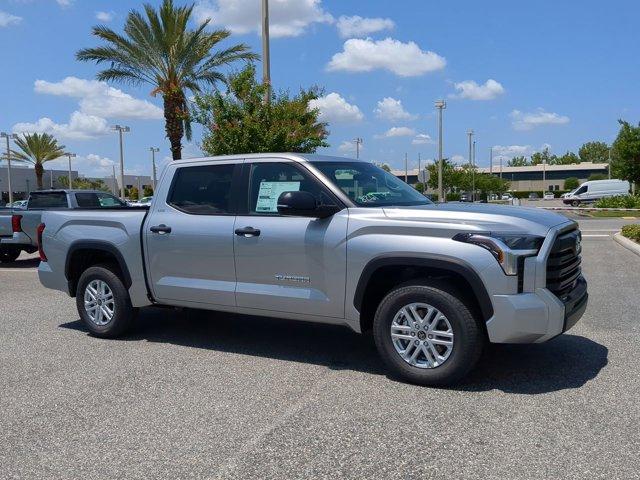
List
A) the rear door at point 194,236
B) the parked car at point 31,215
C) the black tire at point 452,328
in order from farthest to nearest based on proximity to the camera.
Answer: the parked car at point 31,215
the rear door at point 194,236
the black tire at point 452,328

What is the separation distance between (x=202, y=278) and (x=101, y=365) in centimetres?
119

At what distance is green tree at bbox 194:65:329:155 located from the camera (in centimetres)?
1627

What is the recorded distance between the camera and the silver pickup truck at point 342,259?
482 centimetres

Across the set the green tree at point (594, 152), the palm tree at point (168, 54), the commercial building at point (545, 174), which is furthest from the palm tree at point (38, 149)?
the green tree at point (594, 152)

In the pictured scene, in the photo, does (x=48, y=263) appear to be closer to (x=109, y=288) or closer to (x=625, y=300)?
(x=109, y=288)

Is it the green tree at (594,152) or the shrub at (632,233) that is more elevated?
the green tree at (594,152)

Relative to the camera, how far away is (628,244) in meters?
14.7

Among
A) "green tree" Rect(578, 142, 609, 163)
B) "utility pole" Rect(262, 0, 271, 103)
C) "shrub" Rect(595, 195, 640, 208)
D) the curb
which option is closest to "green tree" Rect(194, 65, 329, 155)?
"utility pole" Rect(262, 0, 271, 103)

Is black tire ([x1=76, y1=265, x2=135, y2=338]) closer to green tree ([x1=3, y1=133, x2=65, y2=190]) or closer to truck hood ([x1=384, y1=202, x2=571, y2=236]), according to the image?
truck hood ([x1=384, y1=202, x2=571, y2=236])

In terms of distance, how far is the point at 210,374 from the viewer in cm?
554

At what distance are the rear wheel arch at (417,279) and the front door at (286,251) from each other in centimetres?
22

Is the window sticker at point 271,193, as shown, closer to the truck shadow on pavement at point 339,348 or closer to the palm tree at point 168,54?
the truck shadow on pavement at point 339,348

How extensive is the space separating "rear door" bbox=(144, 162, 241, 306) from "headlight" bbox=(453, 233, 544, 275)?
91.3 inches

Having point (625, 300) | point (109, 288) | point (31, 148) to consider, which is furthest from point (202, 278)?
point (31, 148)
